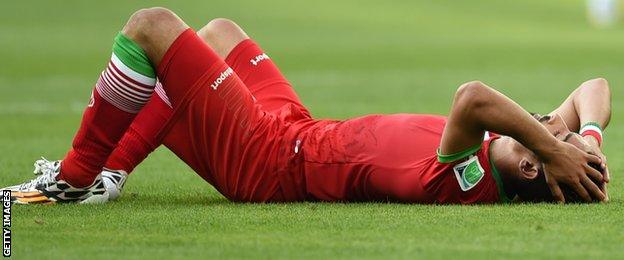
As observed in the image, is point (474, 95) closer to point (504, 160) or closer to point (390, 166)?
point (504, 160)

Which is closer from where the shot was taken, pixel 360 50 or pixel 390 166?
pixel 390 166

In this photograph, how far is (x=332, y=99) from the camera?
60.9 feet

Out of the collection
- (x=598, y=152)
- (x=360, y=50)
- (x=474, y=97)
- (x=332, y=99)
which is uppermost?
(x=474, y=97)

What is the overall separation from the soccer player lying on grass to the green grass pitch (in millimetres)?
145

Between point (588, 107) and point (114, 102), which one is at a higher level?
point (588, 107)

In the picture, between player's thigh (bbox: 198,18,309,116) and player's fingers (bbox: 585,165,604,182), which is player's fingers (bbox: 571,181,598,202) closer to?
player's fingers (bbox: 585,165,604,182)

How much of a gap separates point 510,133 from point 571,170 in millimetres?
440

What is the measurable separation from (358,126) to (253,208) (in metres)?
0.77

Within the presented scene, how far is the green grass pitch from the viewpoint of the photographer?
6.60m

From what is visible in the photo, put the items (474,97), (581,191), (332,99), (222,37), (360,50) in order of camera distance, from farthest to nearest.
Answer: (360,50), (332,99), (222,37), (581,191), (474,97)

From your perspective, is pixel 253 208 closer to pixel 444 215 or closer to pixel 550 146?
pixel 444 215

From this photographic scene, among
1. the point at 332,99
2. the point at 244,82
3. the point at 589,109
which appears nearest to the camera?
the point at 589,109

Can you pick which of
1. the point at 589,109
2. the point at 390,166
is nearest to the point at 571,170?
the point at 589,109

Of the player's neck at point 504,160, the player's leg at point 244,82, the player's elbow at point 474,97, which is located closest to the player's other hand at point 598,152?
the player's neck at point 504,160
